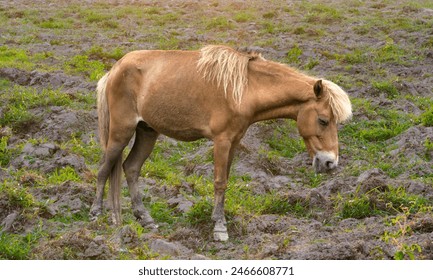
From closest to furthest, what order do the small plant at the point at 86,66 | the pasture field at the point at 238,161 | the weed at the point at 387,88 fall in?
the pasture field at the point at 238,161 < the weed at the point at 387,88 < the small plant at the point at 86,66

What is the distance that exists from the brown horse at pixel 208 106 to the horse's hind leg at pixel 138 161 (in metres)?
0.01

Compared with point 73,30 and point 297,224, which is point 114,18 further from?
point 297,224

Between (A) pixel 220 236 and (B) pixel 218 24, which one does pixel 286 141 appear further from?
(B) pixel 218 24

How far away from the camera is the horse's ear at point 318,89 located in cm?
717

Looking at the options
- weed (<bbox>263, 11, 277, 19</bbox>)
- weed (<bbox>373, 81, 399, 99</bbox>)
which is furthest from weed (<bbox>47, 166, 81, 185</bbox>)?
weed (<bbox>263, 11, 277, 19</bbox>)

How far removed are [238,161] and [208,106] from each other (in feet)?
9.93

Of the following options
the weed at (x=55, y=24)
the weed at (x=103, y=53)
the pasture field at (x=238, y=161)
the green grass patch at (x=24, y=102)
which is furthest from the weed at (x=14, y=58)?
the weed at (x=55, y=24)

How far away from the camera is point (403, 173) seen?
9.57m

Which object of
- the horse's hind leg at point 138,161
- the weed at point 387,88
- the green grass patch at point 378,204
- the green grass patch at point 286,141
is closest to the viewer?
the green grass patch at point 378,204

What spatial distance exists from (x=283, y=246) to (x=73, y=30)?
14.7m

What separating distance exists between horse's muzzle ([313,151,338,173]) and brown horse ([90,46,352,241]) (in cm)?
1

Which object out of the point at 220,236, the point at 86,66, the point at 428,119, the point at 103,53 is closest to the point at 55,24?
A: the point at 103,53

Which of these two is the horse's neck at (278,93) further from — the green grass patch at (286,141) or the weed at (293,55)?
the weed at (293,55)

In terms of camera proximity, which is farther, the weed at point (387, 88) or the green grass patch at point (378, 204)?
the weed at point (387, 88)
